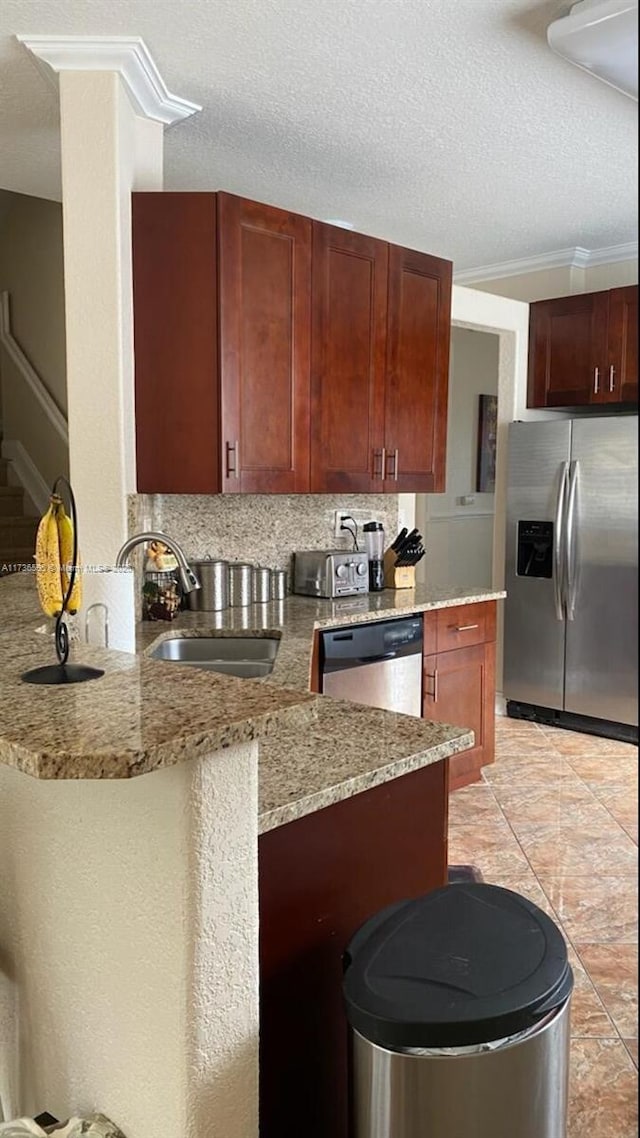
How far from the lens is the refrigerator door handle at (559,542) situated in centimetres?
453

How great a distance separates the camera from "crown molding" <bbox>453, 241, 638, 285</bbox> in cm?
474

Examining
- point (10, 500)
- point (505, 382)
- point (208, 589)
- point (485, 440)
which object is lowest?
point (208, 589)

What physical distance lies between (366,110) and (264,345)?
85 cm

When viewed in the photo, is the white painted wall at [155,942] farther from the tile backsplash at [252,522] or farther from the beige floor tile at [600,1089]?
the tile backsplash at [252,522]

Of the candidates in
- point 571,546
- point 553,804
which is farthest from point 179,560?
point 571,546

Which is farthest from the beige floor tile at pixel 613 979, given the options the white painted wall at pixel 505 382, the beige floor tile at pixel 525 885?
the white painted wall at pixel 505 382

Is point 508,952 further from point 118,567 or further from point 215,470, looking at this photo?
point 215,470

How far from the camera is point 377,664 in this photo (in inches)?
133

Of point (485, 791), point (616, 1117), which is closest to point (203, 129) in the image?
point (485, 791)

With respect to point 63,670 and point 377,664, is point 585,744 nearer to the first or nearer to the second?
point 377,664

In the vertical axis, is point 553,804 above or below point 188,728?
below

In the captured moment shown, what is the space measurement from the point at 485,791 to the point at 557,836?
0.52m

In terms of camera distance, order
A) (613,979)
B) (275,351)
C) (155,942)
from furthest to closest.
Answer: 1. (275,351)
2. (613,979)
3. (155,942)

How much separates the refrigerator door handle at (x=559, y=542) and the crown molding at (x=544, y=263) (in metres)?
1.18
